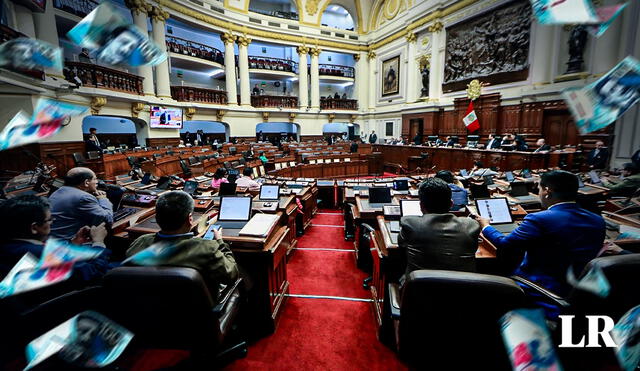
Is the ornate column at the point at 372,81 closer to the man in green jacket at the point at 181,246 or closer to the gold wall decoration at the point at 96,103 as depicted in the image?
the gold wall decoration at the point at 96,103

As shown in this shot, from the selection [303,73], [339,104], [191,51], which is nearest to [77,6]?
[191,51]

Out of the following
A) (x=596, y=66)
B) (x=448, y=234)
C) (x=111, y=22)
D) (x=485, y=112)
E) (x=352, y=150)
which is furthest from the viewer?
(x=352, y=150)

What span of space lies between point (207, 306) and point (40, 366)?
30.4 inches

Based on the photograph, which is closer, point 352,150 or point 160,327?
point 160,327

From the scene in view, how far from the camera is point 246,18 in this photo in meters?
14.9

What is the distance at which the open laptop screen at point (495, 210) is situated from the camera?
9.11 ft

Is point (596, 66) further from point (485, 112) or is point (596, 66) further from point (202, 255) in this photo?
point (202, 255)

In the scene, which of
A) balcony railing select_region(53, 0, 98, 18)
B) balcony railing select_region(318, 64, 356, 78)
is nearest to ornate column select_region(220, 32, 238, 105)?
balcony railing select_region(53, 0, 98, 18)

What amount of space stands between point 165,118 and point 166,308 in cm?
1219

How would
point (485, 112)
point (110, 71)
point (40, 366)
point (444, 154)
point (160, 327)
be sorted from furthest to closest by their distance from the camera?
point (485, 112) → point (444, 154) → point (110, 71) → point (160, 327) → point (40, 366)

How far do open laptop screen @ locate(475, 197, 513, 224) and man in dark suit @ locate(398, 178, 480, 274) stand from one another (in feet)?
4.26

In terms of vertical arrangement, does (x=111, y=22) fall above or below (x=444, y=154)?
above

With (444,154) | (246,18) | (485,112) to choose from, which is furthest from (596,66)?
(246,18)

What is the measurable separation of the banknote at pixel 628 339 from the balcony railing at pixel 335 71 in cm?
1914
